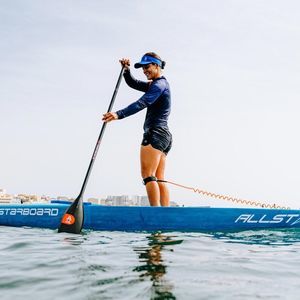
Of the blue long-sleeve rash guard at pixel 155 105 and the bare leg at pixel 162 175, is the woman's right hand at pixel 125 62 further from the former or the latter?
the bare leg at pixel 162 175

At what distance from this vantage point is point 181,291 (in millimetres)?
2426

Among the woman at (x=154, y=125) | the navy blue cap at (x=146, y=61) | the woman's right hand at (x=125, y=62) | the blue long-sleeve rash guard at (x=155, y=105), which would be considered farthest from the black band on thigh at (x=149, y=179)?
the woman's right hand at (x=125, y=62)

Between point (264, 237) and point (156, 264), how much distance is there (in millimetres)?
2728

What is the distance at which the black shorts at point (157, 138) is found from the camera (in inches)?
236

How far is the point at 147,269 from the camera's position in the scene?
300 centimetres

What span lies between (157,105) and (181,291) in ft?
13.3

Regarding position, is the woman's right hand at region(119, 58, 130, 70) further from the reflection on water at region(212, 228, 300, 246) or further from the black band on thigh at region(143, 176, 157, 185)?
the reflection on water at region(212, 228, 300, 246)

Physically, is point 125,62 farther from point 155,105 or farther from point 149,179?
point 149,179

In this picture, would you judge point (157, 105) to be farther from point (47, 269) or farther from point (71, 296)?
point (71, 296)

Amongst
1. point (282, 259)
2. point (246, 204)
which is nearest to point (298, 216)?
point (246, 204)

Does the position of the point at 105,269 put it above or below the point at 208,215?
below

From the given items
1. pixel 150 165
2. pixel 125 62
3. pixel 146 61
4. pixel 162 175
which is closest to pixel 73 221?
pixel 150 165

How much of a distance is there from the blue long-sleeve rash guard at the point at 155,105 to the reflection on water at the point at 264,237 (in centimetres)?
199

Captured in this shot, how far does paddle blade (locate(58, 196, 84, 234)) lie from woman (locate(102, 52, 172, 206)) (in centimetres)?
113
